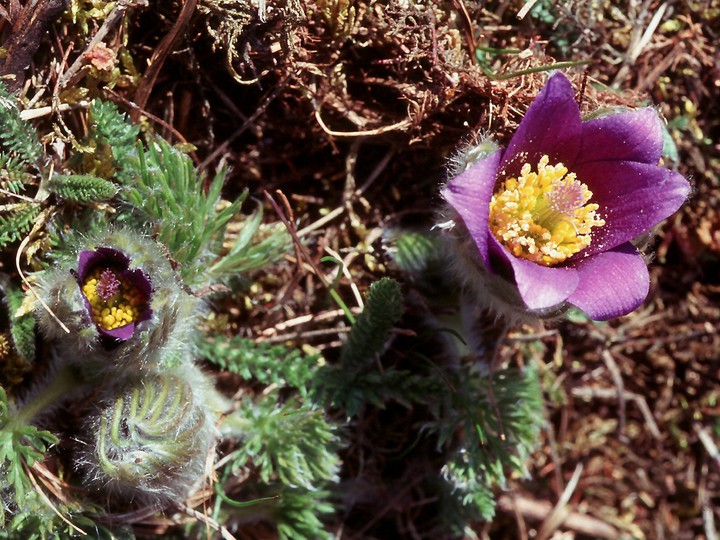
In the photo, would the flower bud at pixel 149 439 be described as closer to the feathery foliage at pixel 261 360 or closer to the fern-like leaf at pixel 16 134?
the feathery foliage at pixel 261 360

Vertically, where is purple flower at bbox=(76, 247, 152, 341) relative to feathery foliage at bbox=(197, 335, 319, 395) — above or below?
above

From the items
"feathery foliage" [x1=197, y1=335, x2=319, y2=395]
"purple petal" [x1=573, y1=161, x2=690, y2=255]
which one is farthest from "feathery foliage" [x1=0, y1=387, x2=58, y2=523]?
"purple petal" [x1=573, y1=161, x2=690, y2=255]

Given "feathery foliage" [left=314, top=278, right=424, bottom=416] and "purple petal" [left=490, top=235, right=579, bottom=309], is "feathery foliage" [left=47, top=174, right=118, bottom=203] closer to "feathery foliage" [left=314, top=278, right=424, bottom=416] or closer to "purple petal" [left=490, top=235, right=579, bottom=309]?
"feathery foliage" [left=314, top=278, right=424, bottom=416]

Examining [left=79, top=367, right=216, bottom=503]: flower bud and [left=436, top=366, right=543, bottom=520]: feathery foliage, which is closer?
[left=79, top=367, right=216, bottom=503]: flower bud

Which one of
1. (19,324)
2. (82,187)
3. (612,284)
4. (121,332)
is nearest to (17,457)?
(19,324)

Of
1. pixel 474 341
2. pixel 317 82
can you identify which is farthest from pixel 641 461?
pixel 317 82

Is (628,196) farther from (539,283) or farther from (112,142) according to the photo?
(112,142)

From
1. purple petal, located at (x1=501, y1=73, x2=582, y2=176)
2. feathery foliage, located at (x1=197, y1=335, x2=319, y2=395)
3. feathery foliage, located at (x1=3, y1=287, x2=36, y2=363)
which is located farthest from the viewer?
feathery foliage, located at (x1=197, y1=335, x2=319, y2=395)
